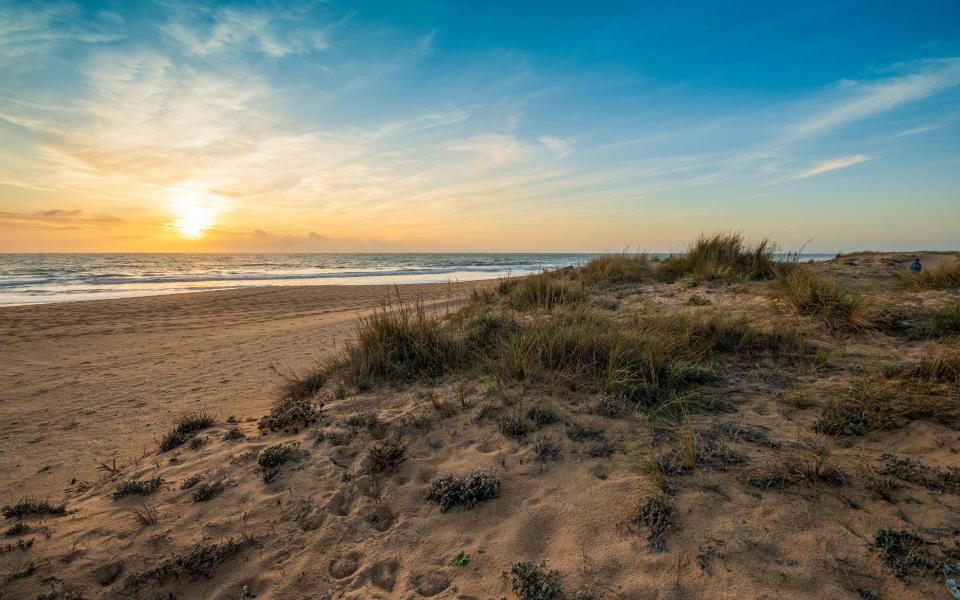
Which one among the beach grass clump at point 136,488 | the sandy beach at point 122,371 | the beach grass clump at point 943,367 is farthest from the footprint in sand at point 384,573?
the beach grass clump at point 943,367

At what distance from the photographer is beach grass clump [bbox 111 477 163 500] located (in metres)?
3.42

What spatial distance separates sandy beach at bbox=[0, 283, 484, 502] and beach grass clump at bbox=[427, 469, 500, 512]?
338 cm

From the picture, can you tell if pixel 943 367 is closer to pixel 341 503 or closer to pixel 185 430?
pixel 341 503

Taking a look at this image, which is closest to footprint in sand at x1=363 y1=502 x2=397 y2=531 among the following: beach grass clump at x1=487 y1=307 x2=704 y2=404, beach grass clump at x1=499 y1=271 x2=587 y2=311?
beach grass clump at x1=487 y1=307 x2=704 y2=404

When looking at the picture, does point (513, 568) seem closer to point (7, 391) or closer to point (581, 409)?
point (581, 409)

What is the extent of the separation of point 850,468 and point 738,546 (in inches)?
40.5

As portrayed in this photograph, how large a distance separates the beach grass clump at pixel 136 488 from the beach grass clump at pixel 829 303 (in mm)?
7332

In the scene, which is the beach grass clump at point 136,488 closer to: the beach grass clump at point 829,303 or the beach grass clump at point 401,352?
the beach grass clump at point 401,352

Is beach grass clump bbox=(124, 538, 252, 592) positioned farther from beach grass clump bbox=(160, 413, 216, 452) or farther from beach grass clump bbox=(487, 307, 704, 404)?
beach grass clump bbox=(487, 307, 704, 404)

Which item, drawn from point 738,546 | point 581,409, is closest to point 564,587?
point 738,546

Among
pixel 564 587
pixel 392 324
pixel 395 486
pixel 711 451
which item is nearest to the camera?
pixel 564 587

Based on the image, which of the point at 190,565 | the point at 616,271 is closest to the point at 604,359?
the point at 190,565

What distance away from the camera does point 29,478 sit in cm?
403

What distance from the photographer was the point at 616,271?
1065cm
